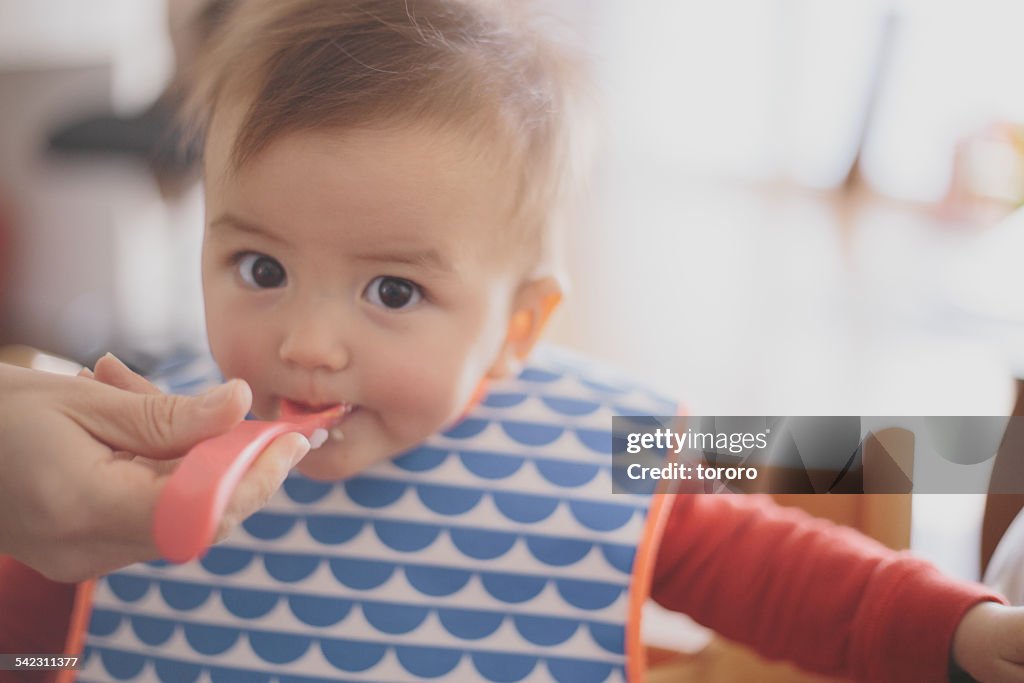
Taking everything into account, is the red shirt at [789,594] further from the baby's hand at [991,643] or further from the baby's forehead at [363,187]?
the baby's forehead at [363,187]

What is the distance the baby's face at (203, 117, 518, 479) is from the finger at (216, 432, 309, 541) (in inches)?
2.8

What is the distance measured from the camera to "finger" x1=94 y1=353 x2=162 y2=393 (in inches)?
15.6

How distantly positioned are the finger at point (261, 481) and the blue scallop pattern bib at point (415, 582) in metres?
0.15

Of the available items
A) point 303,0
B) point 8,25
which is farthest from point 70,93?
point 303,0

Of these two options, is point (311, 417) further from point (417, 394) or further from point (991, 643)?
point (991, 643)

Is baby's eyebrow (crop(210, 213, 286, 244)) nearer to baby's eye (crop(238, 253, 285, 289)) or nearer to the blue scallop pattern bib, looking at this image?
baby's eye (crop(238, 253, 285, 289))

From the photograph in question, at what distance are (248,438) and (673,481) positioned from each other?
0.25m

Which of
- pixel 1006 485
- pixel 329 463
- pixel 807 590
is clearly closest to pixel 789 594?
pixel 807 590

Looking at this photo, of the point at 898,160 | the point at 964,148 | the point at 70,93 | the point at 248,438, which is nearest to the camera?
the point at 248,438

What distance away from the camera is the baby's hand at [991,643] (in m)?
0.41

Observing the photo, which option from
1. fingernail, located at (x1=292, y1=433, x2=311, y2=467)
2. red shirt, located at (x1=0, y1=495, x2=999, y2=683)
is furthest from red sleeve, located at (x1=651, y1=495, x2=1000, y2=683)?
fingernail, located at (x1=292, y1=433, x2=311, y2=467)

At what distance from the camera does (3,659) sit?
0.46 meters

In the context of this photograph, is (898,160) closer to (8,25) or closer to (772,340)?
(772,340)

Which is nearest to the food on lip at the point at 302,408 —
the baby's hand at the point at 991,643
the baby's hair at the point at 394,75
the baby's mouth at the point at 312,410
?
the baby's mouth at the point at 312,410
